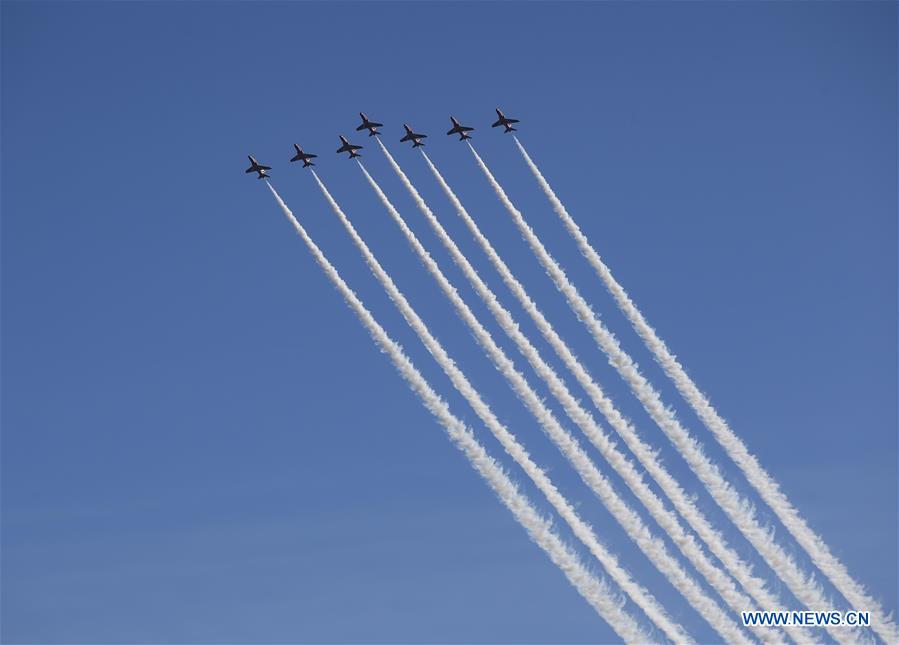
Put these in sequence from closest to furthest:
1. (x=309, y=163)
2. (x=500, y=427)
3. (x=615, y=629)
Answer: (x=615, y=629)
(x=500, y=427)
(x=309, y=163)

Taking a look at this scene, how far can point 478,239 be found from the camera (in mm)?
108938

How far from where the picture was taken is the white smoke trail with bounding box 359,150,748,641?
9756 centimetres

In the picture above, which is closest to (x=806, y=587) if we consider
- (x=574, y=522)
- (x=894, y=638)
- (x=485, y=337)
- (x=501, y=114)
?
(x=894, y=638)

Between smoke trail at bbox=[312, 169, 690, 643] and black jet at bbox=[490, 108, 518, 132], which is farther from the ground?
black jet at bbox=[490, 108, 518, 132]

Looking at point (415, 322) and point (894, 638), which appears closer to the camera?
point (894, 638)

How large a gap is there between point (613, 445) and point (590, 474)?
2266 millimetres

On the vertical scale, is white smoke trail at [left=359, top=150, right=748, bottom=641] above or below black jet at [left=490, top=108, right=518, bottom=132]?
below

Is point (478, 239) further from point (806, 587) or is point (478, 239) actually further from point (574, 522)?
point (806, 587)

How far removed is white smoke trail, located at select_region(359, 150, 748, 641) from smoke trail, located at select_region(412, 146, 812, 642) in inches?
32.1

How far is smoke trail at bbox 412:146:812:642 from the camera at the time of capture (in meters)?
98.5

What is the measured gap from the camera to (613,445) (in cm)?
10200

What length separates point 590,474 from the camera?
101 metres

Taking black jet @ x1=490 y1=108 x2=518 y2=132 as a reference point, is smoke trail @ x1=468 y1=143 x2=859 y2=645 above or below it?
below

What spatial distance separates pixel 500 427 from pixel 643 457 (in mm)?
7958
